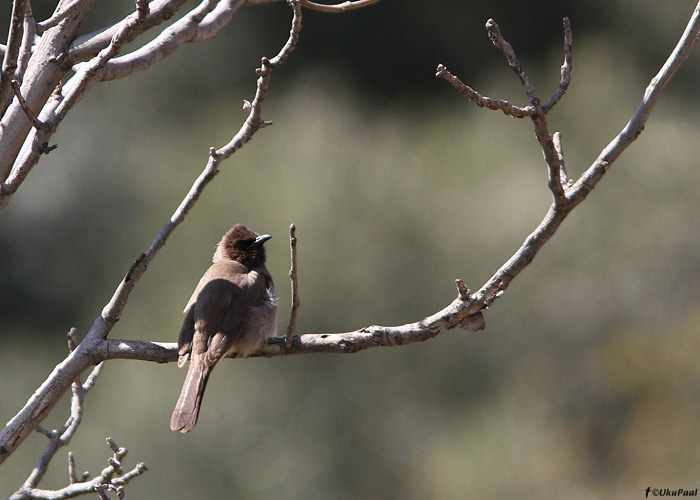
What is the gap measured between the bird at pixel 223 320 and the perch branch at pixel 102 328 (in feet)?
1.49

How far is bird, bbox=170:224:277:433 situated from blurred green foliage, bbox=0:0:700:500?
204 inches

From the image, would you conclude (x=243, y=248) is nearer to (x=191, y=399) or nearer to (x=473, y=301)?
(x=191, y=399)

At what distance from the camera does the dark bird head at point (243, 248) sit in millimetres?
6023

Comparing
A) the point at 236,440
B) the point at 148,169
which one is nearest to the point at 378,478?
the point at 236,440

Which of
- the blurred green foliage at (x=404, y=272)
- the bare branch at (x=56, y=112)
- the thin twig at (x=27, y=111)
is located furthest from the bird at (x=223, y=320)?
the blurred green foliage at (x=404, y=272)

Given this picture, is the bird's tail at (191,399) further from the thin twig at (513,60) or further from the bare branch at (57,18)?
the thin twig at (513,60)

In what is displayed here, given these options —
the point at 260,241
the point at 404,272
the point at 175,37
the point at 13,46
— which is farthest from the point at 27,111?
the point at 404,272

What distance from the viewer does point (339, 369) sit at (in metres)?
13.3

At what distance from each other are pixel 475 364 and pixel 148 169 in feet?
19.6

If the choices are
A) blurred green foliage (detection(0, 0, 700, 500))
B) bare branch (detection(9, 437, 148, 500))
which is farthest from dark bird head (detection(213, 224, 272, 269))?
blurred green foliage (detection(0, 0, 700, 500))

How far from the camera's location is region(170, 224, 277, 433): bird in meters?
4.66

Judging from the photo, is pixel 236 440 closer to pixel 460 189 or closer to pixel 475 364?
pixel 475 364

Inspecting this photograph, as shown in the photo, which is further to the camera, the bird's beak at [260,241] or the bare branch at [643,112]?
the bird's beak at [260,241]

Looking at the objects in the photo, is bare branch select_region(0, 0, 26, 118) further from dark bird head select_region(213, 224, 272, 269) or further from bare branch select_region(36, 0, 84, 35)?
dark bird head select_region(213, 224, 272, 269)
